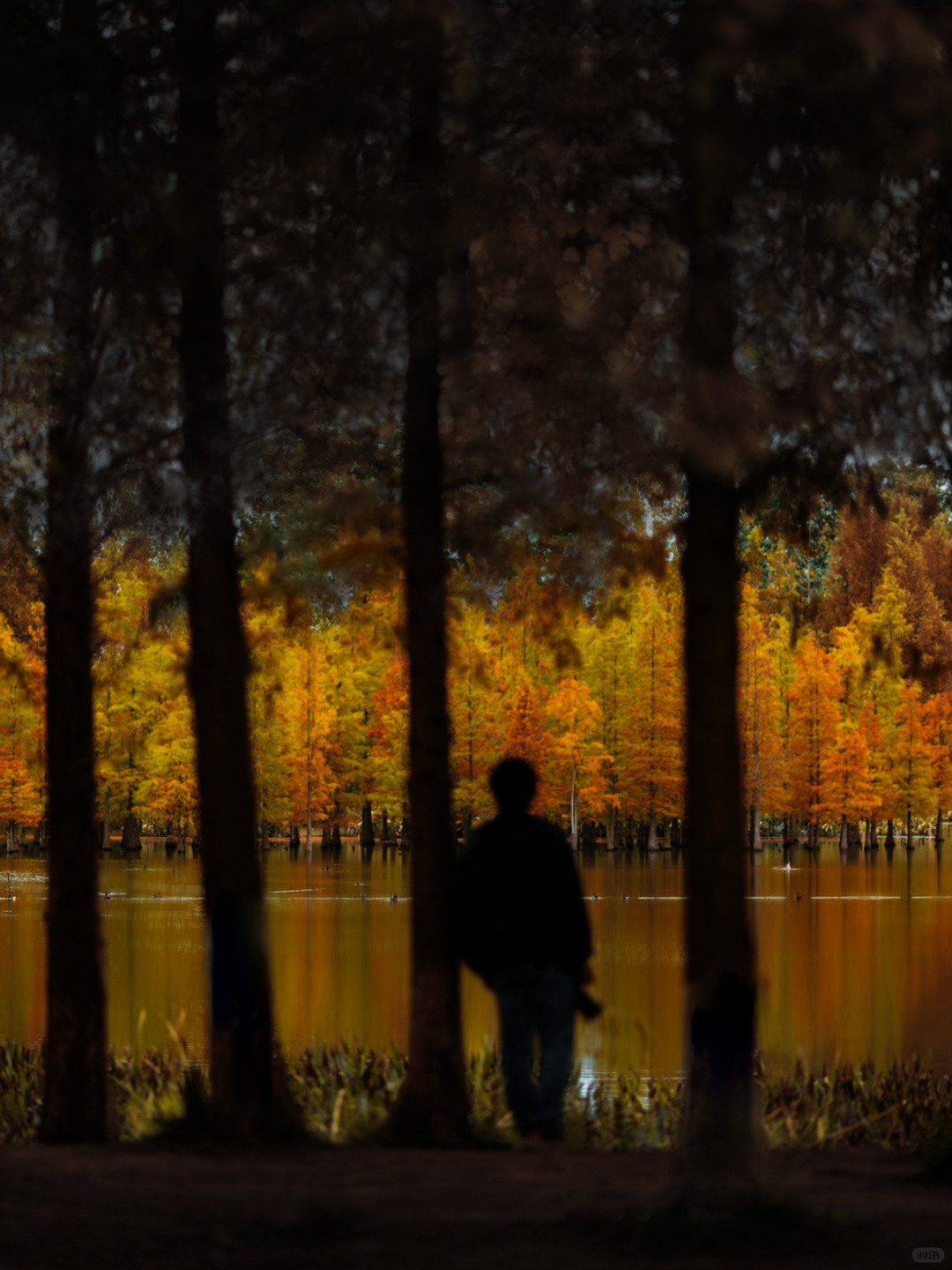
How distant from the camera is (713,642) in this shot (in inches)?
291

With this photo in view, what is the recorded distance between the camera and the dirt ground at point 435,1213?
5.54m

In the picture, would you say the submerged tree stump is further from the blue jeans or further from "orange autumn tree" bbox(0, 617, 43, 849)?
the blue jeans

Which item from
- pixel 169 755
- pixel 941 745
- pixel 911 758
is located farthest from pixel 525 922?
pixel 941 745

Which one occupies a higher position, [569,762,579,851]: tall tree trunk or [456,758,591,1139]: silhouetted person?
[456,758,591,1139]: silhouetted person

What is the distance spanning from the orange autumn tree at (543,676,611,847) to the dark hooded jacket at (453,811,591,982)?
5300 centimetres

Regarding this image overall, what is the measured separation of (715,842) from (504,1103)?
3697 mm

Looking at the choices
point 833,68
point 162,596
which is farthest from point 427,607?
point 833,68

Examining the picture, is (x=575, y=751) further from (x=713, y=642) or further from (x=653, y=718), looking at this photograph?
(x=713, y=642)

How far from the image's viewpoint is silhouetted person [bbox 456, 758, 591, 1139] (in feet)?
25.9

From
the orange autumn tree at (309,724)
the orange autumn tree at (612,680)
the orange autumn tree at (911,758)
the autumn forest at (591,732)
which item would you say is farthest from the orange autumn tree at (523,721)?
the orange autumn tree at (911,758)

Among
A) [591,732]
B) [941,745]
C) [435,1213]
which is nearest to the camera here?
[435,1213]

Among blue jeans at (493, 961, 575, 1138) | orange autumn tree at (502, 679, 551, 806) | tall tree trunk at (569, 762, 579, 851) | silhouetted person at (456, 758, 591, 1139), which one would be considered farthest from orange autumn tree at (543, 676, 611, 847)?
silhouetted person at (456, 758, 591, 1139)

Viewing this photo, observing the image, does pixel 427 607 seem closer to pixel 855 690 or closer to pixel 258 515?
pixel 258 515

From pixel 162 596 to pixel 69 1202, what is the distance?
16.2ft
